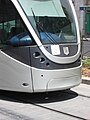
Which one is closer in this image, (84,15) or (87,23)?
(87,23)

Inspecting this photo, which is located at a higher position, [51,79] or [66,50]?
[66,50]

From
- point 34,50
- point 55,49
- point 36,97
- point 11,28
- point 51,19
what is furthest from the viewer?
point 36,97

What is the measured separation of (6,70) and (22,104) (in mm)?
775

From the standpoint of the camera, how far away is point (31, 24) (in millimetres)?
8734

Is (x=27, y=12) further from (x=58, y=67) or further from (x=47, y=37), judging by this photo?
(x=58, y=67)

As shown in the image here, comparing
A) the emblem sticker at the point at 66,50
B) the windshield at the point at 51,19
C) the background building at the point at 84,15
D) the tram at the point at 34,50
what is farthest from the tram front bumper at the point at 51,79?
the background building at the point at 84,15

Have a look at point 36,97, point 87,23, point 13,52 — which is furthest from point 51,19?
point 87,23

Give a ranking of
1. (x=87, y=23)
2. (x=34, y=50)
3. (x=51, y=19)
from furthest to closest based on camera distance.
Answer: (x=87, y=23) < (x=51, y=19) < (x=34, y=50)

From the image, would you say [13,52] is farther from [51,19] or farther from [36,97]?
[36,97]

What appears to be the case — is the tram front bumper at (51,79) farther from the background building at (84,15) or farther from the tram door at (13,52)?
the background building at (84,15)

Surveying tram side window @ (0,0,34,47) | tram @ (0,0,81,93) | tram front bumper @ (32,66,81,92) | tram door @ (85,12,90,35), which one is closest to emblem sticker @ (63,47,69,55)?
tram @ (0,0,81,93)

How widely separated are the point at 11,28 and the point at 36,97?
5.36 feet

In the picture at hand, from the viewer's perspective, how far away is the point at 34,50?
8648 mm

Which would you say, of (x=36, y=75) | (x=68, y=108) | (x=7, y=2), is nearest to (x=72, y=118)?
(x=68, y=108)
